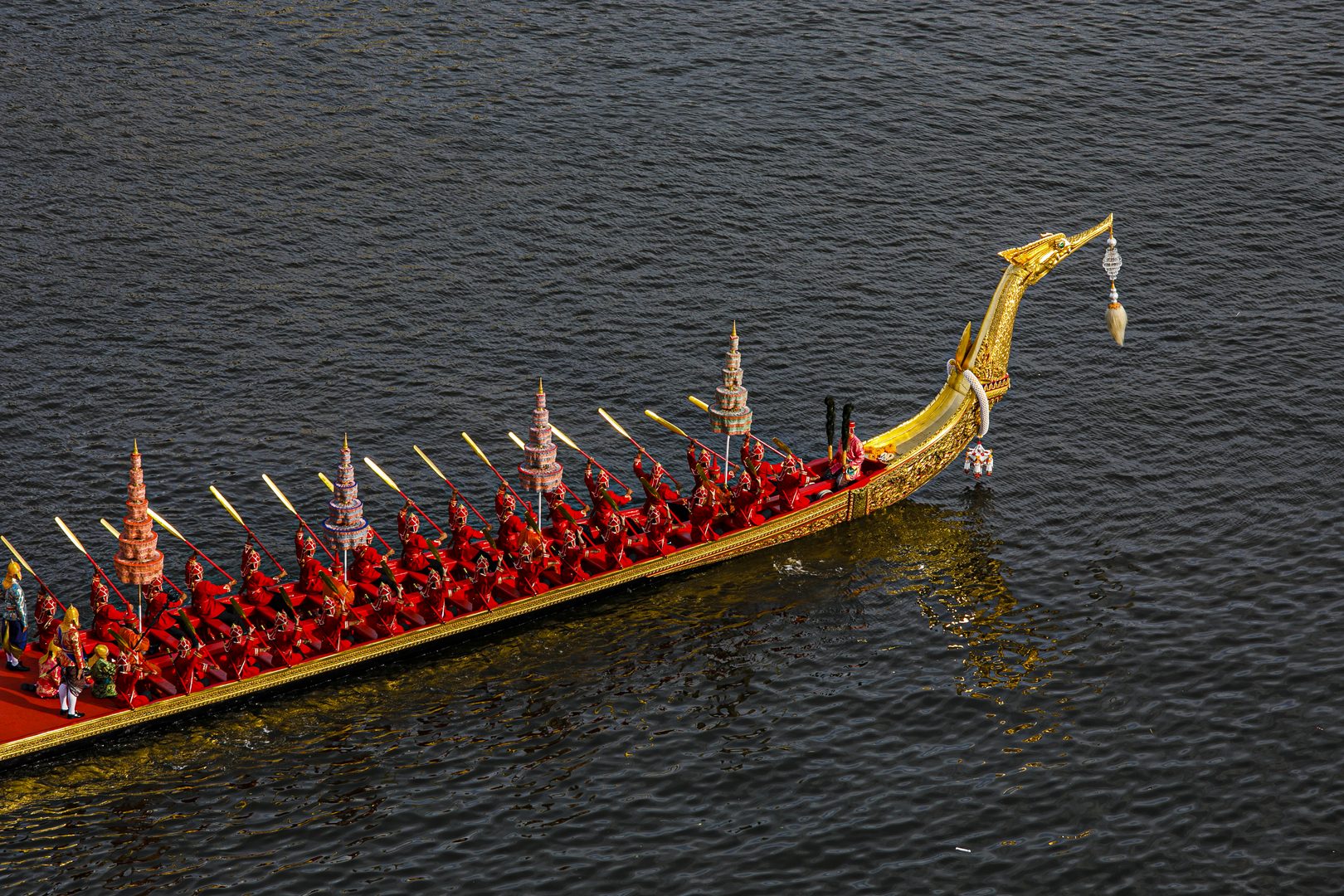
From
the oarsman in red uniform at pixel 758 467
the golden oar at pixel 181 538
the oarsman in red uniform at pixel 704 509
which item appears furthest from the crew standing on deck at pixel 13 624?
the oarsman in red uniform at pixel 758 467

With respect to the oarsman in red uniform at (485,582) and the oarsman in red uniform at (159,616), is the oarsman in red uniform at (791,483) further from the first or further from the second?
the oarsman in red uniform at (159,616)

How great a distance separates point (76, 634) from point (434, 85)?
163 ft

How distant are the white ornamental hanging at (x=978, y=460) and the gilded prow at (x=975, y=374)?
512 mm

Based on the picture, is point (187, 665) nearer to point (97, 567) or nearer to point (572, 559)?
point (97, 567)

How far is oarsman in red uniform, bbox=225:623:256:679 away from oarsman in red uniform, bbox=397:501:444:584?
253 inches

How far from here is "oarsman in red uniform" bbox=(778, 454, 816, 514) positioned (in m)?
69.6

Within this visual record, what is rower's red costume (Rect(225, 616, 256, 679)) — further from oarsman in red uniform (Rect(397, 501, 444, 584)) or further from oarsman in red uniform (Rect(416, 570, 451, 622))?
oarsman in red uniform (Rect(397, 501, 444, 584))

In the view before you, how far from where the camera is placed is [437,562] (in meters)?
65.6

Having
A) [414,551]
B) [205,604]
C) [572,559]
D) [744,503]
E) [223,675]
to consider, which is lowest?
[223,675]

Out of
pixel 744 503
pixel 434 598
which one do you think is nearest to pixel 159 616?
pixel 434 598

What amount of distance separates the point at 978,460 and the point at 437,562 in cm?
2044

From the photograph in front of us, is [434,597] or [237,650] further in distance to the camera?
[434,597]

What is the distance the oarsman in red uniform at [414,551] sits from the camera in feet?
213

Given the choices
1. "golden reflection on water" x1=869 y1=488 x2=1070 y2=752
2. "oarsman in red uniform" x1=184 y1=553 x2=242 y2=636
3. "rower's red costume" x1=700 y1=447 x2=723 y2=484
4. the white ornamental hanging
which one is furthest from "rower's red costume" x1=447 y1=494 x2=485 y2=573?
the white ornamental hanging
